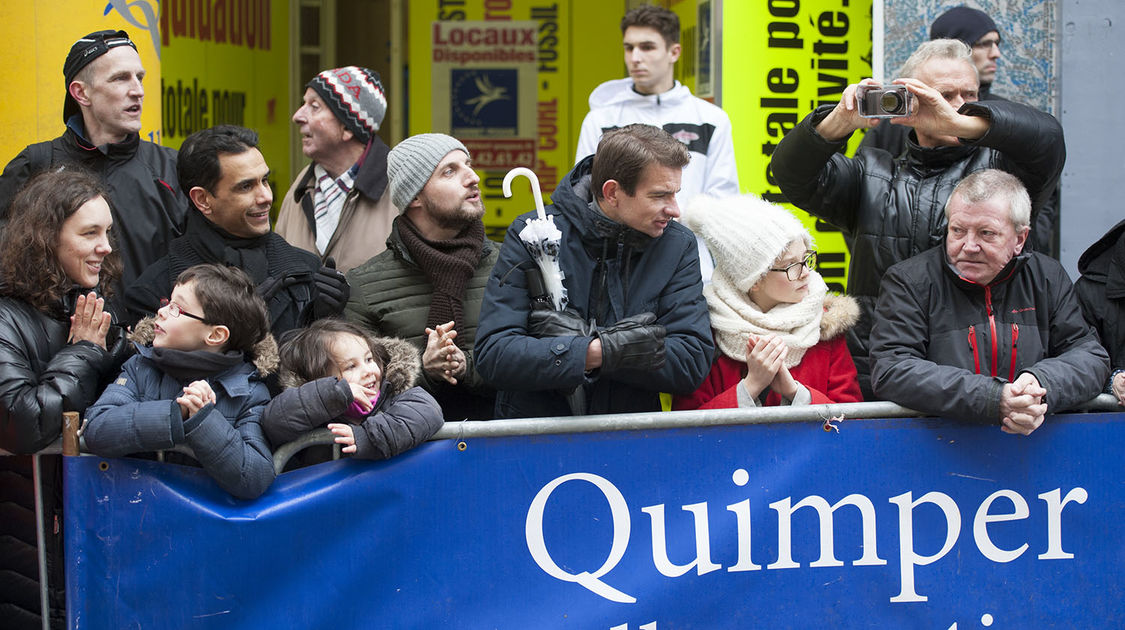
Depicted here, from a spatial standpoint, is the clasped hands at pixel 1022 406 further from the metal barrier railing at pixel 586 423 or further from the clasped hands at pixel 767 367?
the clasped hands at pixel 767 367

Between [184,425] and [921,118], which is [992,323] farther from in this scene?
[184,425]

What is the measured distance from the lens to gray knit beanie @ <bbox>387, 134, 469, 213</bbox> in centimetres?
436

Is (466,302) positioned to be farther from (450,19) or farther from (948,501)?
(450,19)

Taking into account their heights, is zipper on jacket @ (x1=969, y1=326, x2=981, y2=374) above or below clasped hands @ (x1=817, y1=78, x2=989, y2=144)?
below

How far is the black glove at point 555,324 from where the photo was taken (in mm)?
3723

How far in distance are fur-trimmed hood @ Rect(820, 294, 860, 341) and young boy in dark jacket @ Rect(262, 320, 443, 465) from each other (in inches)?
54.5

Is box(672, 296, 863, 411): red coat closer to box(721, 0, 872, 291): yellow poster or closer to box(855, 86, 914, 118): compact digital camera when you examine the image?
box(855, 86, 914, 118): compact digital camera

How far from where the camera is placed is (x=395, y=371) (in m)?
3.68

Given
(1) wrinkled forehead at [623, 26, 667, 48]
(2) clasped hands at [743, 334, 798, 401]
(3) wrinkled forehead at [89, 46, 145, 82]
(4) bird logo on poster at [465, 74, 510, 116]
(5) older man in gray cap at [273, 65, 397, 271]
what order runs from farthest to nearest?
(4) bird logo on poster at [465, 74, 510, 116], (1) wrinkled forehead at [623, 26, 667, 48], (5) older man in gray cap at [273, 65, 397, 271], (3) wrinkled forehead at [89, 46, 145, 82], (2) clasped hands at [743, 334, 798, 401]

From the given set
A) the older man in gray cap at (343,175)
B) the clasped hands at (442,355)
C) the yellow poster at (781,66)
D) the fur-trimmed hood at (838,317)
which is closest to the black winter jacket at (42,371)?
the clasped hands at (442,355)

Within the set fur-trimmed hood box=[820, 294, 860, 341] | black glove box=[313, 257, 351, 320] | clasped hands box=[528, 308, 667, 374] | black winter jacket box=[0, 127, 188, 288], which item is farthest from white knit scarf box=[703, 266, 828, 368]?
black winter jacket box=[0, 127, 188, 288]

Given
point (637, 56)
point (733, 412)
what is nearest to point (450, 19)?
point (637, 56)

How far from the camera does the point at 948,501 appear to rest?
364 cm

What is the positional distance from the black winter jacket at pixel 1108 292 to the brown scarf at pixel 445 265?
2.08 m
